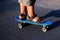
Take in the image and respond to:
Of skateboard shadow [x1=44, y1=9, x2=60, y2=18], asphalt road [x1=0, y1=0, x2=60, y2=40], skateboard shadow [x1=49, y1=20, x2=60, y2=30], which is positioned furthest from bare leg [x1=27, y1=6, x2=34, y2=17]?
skateboard shadow [x1=44, y1=9, x2=60, y2=18]

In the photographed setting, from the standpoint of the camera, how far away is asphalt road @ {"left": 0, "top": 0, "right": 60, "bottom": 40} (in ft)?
10.9

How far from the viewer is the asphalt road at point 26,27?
332 cm

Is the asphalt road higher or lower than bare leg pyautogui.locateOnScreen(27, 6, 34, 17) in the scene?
lower

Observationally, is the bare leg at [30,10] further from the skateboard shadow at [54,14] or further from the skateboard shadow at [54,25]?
the skateboard shadow at [54,14]

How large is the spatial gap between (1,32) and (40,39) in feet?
2.70

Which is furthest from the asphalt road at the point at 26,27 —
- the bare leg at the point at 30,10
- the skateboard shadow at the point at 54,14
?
the bare leg at the point at 30,10

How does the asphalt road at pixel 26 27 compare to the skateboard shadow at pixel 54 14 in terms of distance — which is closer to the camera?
the asphalt road at pixel 26 27

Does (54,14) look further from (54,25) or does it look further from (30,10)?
(30,10)

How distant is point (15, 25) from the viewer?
3.76m

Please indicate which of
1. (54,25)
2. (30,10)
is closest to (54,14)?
(54,25)

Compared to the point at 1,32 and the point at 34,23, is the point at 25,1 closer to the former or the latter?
the point at 34,23

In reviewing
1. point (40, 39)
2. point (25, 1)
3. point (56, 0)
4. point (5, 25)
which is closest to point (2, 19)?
point (5, 25)

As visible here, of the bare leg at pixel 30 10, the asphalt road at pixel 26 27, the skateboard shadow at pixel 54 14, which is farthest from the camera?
the skateboard shadow at pixel 54 14

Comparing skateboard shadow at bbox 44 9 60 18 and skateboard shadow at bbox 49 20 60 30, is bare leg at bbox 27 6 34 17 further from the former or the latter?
skateboard shadow at bbox 44 9 60 18
